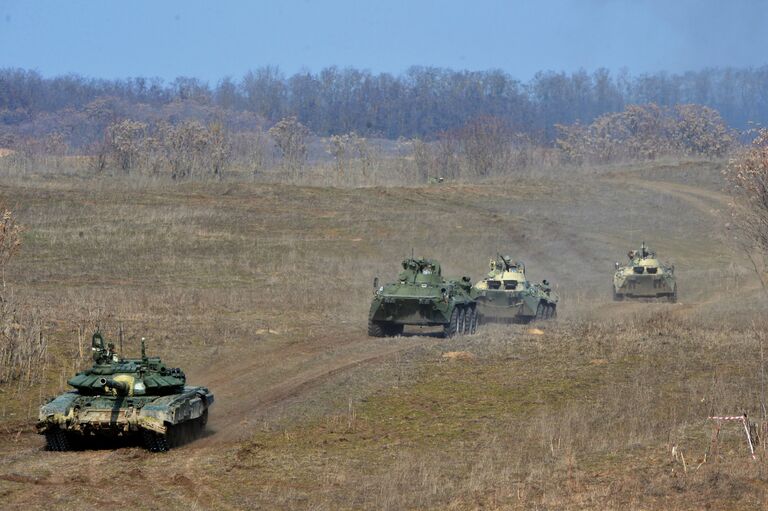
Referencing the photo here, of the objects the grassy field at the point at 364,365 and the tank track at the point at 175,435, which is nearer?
the grassy field at the point at 364,365

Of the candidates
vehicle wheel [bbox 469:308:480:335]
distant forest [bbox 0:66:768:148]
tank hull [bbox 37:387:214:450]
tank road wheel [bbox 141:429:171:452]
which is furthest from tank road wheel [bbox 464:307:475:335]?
distant forest [bbox 0:66:768:148]

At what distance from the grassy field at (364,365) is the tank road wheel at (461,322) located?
0.99m

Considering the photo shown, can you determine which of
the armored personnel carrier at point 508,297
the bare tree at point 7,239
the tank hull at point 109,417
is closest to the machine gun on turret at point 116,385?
the tank hull at point 109,417

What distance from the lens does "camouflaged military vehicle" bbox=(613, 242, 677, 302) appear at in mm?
44125

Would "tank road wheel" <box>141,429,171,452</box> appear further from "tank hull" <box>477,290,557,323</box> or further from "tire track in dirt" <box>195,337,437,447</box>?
"tank hull" <box>477,290,557,323</box>

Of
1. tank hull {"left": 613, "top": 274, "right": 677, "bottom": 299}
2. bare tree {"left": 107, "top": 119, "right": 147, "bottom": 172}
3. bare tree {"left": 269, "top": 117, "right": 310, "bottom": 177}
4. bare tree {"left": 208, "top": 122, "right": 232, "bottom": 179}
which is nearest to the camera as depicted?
tank hull {"left": 613, "top": 274, "right": 677, "bottom": 299}

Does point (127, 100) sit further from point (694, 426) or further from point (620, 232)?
point (694, 426)

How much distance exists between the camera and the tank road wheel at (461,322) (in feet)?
103

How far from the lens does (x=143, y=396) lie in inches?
713

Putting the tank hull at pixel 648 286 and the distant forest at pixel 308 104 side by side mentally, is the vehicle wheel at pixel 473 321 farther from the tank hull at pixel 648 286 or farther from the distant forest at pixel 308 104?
the distant forest at pixel 308 104

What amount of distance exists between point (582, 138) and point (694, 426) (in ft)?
299

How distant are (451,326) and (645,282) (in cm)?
1570

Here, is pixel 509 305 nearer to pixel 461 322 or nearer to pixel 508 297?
pixel 508 297

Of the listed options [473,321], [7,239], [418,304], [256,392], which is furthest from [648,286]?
[7,239]
